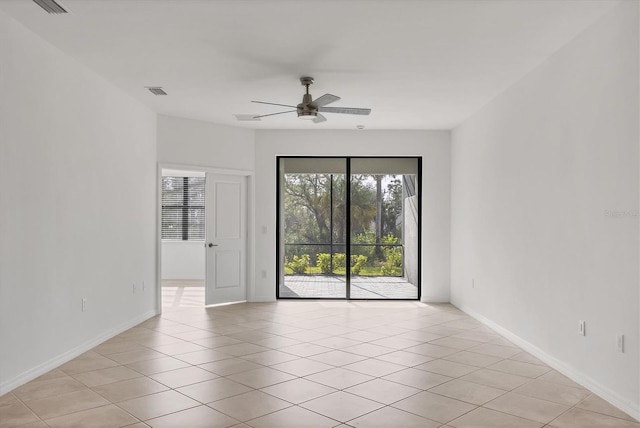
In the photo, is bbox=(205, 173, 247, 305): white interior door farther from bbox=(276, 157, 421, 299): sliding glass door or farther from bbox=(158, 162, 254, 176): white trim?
Answer: bbox=(276, 157, 421, 299): sliding glass door

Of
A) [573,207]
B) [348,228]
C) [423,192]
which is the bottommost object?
[348,228]

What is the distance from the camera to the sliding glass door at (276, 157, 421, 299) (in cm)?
839

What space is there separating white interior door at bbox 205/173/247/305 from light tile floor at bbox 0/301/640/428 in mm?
1639

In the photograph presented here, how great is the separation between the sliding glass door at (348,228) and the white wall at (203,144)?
2.09ft

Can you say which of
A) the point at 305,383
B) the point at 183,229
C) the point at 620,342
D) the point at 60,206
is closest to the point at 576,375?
the point at 620,342

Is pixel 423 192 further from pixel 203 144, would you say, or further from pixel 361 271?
pixel 203 144

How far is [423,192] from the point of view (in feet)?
27.3

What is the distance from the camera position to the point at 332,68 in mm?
5113

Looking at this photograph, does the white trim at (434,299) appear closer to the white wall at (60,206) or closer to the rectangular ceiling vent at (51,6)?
the white wall at (60,206)

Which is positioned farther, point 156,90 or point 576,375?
point 156,90

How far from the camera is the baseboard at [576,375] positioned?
11.5 feet

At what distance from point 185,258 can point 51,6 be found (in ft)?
24.8

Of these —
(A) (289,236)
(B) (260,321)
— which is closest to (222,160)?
(A) (289,236)

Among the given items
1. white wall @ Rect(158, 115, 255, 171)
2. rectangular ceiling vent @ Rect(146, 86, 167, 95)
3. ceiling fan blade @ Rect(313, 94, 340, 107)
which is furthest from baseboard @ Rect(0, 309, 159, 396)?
ceiling fan blade @ Rect(313, 94, 340, 107)
